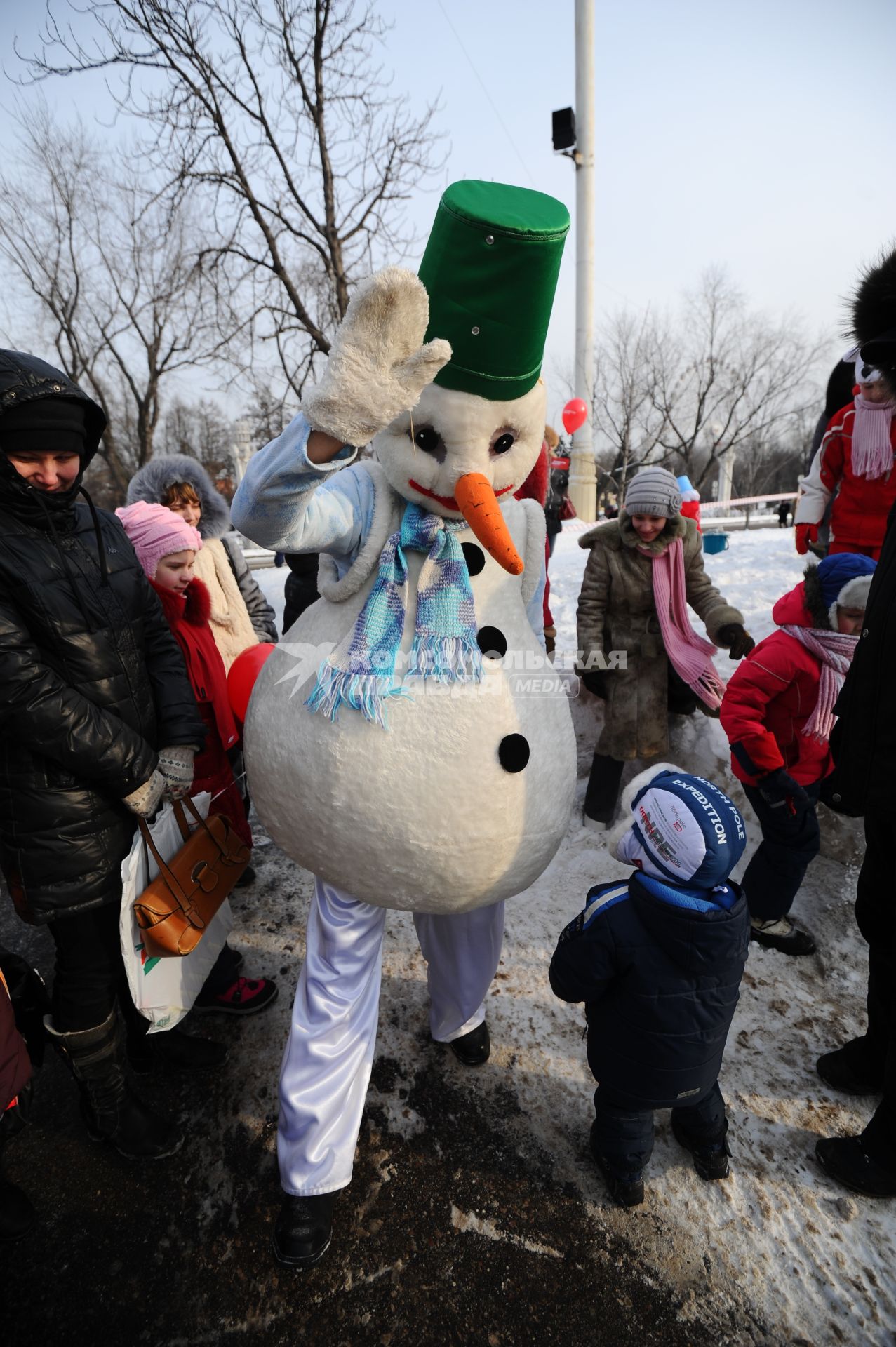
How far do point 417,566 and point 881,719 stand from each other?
1.23 m

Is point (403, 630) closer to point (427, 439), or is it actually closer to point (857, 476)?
point (427, 439)

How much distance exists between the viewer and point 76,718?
1.48 m

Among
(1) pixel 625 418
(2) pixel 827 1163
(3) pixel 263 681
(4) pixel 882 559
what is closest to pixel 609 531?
(4) pixel 882 559

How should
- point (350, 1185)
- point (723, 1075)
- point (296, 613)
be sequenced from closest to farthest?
point (350, 1185) < point (723, 1075) < point (296, 613)

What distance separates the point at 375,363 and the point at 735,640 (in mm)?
2377

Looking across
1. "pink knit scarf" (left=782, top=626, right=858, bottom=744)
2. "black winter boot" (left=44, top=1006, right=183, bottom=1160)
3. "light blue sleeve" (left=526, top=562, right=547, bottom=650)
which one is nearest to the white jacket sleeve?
"pink knit scarf" (left=782, top=626, right=858, bottom=744)

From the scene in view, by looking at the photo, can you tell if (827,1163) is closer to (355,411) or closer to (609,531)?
(355,411)

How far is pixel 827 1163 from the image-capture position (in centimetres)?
177

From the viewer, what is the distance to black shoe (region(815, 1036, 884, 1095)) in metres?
2.00

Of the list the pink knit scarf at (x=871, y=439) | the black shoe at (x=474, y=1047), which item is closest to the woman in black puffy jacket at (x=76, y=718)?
the black shoe at (x=474, y=1047)

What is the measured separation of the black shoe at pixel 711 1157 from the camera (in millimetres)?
1754

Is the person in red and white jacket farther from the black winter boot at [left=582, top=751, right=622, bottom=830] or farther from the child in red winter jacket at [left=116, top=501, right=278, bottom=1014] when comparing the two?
the child in red winter jacket at [left=116, top=501, right=278, bottom=1014]

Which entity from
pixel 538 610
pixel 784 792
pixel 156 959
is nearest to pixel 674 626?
pixel 784 792

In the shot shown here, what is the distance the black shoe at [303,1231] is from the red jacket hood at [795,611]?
2.35m
